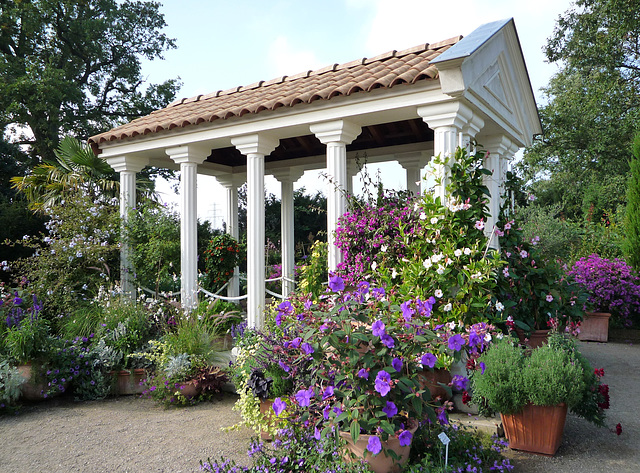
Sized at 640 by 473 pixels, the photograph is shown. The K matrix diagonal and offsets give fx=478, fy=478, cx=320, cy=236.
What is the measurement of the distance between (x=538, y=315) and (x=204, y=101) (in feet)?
22.2

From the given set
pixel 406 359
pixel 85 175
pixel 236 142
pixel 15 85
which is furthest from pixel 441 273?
pixel 15 85

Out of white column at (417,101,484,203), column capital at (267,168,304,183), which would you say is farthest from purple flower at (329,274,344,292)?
column capital at (267,168,304,183)

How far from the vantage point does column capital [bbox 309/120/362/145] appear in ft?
19.6

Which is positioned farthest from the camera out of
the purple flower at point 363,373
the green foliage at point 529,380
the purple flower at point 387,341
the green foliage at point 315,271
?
the green foliage at point 315,271

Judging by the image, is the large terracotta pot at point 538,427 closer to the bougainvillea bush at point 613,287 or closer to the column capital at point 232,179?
the bougainvillea bush at point 613,287

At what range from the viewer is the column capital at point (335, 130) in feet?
19.6

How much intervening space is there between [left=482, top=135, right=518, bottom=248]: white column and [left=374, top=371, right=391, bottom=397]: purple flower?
4.46 metres

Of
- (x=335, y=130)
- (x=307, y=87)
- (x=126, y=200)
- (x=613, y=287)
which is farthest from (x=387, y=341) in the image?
(x=613, y=287)

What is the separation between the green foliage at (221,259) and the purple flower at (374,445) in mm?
6373

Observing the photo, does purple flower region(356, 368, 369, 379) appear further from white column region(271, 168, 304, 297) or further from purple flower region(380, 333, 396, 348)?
white column region(271, 168, 304, 297)

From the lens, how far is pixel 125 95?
20750mm

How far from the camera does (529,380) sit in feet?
12.2

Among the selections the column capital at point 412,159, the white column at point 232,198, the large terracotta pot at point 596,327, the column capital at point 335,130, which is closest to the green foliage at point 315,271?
the column capital at point 335,130

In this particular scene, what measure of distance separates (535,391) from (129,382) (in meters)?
4.78
